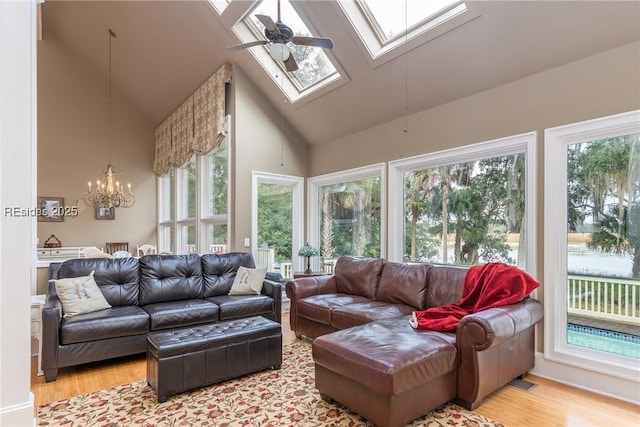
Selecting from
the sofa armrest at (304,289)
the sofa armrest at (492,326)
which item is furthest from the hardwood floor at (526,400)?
the sofa armrest at (304,289)

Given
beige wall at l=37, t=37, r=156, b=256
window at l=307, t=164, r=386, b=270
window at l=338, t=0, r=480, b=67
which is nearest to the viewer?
window at l=338, t=0, r=480, b=67

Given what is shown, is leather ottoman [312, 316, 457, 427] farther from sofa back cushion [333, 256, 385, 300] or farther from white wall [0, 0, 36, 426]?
white wall [0, 0, 36, 426]

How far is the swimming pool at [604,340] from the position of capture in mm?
2775

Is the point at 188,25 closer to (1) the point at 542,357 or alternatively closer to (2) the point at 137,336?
(2) the point at 137,336

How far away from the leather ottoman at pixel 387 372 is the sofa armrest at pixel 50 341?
2301mm

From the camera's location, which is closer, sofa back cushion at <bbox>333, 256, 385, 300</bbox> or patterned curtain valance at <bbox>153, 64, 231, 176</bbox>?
sofa back cushion at <bbox>333, 256, 385, 300</bbox>

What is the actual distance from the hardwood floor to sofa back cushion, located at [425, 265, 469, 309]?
85 cm

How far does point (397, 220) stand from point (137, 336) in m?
3.24

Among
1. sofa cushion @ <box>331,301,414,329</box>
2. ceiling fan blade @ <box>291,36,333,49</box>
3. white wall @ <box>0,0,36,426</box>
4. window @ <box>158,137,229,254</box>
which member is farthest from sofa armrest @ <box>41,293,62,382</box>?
ceiling fan blade @ <box>291,36,333,49</box>

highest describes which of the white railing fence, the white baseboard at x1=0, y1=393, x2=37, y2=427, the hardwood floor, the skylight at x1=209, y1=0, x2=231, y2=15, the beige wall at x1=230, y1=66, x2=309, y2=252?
the skylight at x1=209, y1=0, x2=231, y2=15

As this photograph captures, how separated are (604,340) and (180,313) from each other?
154 inches

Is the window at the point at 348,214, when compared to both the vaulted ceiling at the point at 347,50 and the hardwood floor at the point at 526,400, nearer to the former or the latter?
the vaulted ceiling at the point at 347,50

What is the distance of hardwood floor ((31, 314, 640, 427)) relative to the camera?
2.39 meters

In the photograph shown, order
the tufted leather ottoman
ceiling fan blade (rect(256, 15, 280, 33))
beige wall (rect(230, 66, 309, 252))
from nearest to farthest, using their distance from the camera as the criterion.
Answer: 1. the tufted leather ottoman
2. ceiling fan blade (rect(256, 15, 280, 33))
3. beige wall (rect(230, 66, 309, 252))
